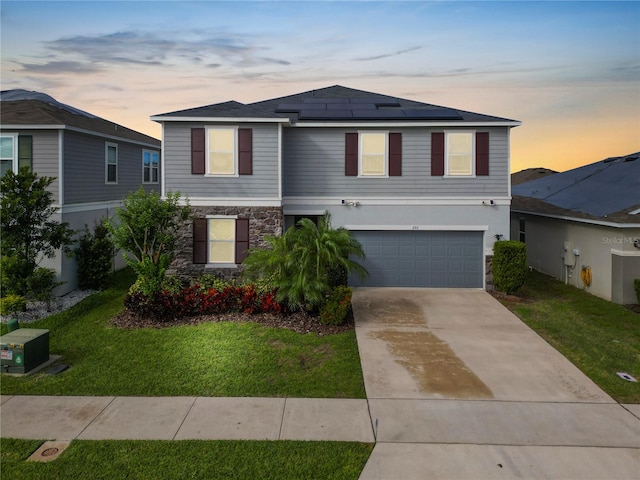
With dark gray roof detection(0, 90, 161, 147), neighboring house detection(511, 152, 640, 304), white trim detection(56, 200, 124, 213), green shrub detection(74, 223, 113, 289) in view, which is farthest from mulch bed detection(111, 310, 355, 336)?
neighboring house detection(511, 152, 640, 304)

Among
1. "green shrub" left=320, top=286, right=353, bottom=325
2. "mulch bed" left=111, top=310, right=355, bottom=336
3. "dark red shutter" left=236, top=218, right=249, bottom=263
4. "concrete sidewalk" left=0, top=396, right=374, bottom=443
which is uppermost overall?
"dark red shutter" left=236, top=218, right=249, bottom=263

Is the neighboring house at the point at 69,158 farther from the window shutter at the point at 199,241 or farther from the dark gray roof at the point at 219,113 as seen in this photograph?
the window shutter at the point at 199,241

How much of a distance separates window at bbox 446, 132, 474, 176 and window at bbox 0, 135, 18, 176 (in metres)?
13.5

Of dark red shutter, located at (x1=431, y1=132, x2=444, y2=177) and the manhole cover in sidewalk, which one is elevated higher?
dark red shutter, located at (x1=431, y1=132, x2=444, y2=177)

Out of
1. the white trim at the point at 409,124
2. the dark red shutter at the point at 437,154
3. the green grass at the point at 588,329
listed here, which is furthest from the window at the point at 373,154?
the green grass at the point at 588,329

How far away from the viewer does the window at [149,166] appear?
824 inches

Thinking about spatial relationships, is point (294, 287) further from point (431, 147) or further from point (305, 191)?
point (431, 147)

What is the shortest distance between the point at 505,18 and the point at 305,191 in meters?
8.01

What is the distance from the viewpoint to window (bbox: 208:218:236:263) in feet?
48.8

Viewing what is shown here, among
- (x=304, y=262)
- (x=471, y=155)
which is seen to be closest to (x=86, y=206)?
(x=304, y=262)

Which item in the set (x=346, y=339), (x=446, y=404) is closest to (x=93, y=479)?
(x=446, y=404)

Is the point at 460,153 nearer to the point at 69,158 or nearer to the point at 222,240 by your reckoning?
the point at 222,240

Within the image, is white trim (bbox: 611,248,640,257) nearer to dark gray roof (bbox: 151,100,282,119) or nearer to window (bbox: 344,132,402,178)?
window (bbox: 344,132,402,178)

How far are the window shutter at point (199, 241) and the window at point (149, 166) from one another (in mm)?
7477
